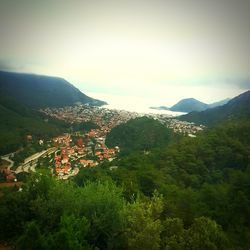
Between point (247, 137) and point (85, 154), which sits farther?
point (85, 154)

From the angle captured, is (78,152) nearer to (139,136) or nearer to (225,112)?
(139,136)

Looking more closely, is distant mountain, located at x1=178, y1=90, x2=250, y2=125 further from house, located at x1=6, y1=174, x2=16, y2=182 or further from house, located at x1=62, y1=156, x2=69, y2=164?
house, located at x1=6, y1=174, x2=16, y2=182

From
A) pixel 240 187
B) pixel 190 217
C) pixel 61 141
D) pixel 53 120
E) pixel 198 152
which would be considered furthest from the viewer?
pixel 53 120

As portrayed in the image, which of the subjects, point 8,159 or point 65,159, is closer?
point 65,159

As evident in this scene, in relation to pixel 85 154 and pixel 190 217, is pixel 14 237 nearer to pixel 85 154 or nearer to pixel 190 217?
pixel 190 217

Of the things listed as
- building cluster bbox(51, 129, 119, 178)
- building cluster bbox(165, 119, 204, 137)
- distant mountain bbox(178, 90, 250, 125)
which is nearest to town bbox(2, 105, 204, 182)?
building cluster bbox(51, 129, 119, 178)

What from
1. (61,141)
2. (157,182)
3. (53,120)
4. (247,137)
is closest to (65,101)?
(53,120)

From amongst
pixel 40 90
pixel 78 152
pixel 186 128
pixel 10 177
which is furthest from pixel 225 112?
pixel 40 90
